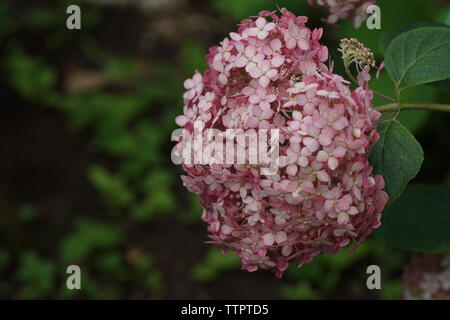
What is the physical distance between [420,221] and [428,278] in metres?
0.21

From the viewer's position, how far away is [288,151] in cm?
106

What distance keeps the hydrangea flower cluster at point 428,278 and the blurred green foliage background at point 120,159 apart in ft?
1.36

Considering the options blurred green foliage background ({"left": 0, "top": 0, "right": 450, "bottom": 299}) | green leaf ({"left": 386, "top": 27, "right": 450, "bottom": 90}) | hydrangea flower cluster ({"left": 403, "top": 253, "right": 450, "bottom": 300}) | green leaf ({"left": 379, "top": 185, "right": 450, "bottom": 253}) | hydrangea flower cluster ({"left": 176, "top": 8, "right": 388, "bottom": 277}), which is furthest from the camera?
blurred green foliage background ({"left": 0, "top": 0, "right": 450, "bottom": 299})

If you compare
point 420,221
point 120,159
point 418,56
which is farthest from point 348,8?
point 120,159

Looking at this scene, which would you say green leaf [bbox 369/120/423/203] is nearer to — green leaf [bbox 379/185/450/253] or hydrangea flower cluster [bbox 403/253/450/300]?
green leaf [bbox 379/185/450/253]

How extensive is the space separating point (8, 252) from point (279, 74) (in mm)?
1816

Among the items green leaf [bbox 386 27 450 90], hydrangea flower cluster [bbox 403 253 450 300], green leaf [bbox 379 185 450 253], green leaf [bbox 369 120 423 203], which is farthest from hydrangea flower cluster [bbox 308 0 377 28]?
hydrangea flower cluster [bbox 403 253 450 300]

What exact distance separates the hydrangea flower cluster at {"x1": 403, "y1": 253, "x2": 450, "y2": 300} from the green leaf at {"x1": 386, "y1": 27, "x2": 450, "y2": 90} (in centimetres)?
68

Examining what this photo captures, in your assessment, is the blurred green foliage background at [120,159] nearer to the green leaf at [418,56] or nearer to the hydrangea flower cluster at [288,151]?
the green leaf at [418,56]

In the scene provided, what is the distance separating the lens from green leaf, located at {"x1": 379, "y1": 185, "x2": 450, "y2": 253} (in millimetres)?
1558

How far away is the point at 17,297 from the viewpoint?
2424 millimetres

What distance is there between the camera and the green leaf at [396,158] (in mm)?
1121

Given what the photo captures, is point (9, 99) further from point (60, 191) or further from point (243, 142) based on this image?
point (243, 142)

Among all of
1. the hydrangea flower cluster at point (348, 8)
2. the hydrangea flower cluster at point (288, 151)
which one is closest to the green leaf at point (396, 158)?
the hydrangea flower cluster at point (288, 151)
